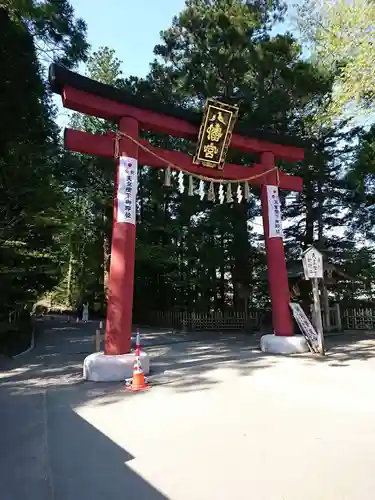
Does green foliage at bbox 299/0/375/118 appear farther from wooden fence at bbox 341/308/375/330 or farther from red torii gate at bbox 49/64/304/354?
wooden fence at bbox 341/308/375/330

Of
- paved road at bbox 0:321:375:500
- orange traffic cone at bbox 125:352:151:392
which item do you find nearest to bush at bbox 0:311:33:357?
paved road at bbox 0:321:375:500

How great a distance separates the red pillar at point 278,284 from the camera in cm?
920

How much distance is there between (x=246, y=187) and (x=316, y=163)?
23.0 ft

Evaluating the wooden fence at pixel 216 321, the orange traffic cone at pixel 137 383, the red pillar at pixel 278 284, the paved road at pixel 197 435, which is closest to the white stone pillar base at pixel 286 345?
the red pillar at pixel 278 284

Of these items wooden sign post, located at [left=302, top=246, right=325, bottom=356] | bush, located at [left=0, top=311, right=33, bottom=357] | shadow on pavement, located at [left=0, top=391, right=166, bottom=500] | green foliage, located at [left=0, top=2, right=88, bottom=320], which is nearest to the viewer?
shadow on pavement, located at [left=0, top=391, right=166, bottom=500]

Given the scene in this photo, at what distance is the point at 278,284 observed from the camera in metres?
9.44

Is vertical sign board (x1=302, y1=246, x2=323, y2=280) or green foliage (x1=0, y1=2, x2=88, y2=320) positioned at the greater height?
green foliage (x1=0, y1=2, x2=88, y2=320)

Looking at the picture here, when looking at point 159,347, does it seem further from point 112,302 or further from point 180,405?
point 180,405

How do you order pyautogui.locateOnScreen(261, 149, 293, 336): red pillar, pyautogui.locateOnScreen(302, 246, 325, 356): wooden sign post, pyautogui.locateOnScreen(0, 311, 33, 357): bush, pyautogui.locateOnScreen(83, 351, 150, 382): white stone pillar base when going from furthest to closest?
pyautogui.locateOnScreen(0, 311, 33, 357): bush, pyautogui.locateOnScreen(261, 149, 293, 336): red pillar, pyautogui.locateOnScreen(302, 246, 325, 356): wooden sign post, pyautogui.locateOnScreen(83, 351, 150, 382): white stone pillar base

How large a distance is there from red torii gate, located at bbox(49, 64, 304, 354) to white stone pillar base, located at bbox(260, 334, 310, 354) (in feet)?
1.08

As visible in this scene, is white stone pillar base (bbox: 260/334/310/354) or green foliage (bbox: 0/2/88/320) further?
green foliage (bbox: 0/2/88/320)

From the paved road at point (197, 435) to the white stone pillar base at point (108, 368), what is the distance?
234 millimetres

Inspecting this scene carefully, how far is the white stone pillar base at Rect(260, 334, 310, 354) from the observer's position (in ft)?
28.4

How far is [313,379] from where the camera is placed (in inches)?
239
